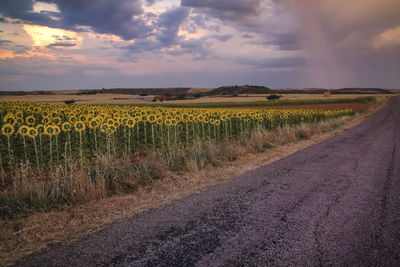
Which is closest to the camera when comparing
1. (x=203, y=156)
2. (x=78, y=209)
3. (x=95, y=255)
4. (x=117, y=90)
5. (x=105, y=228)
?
(x=95, y=255)

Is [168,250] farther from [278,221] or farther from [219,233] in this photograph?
[278,221]

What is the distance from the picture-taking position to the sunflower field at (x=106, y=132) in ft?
29.5

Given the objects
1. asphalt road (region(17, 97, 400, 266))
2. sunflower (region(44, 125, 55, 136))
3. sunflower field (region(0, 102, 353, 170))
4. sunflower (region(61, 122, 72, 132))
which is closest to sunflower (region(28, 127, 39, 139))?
sunflower field (region(0, 102, 353, 170))

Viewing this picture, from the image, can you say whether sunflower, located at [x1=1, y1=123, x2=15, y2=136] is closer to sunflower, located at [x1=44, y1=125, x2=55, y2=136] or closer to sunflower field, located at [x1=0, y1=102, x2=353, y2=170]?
sunflower field, located at [x1=0, y1=102, x2=353, y2=170]

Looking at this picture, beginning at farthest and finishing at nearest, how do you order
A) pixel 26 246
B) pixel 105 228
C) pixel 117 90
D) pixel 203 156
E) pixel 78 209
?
pixel 117 90, pixel 203 156, pixel 78 209, pixel 105 228, pixel 26 246

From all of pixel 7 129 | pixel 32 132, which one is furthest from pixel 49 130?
pixel 7 129

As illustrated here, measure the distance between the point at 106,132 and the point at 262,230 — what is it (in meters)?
7.10

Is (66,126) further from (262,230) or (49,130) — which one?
(262,230)

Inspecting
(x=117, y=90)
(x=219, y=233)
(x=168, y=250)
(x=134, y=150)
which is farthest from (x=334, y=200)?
(x=117, y=90)

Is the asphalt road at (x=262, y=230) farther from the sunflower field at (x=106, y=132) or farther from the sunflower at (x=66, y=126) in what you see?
the sunflower at (x=66, y=126)

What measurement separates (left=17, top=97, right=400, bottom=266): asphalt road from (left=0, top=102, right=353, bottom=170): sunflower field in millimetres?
3219

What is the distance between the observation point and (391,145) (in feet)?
40.5

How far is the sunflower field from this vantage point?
898cm

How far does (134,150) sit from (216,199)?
778 cm
